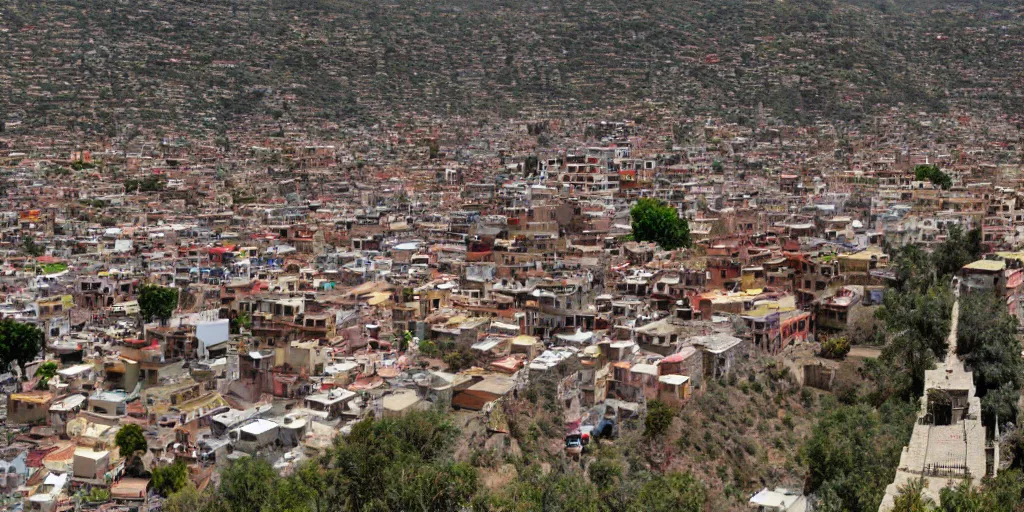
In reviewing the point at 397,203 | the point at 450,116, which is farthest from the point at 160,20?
the point at 397,203

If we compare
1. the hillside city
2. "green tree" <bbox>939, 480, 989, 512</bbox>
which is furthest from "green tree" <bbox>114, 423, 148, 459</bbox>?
"green tree" <bbox>939, 480, 989, 512</bbox>

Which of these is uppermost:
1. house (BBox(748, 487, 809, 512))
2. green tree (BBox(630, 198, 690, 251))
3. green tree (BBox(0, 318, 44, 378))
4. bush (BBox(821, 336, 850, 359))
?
green tree (BBox(630, 198, 690, 251))

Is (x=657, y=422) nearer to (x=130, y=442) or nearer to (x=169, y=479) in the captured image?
(x=169, y=479)

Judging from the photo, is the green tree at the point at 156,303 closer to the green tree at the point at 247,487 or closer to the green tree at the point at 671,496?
the green tree at the point at 247,487

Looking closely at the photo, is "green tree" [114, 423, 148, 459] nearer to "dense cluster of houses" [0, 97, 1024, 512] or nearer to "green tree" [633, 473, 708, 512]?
"dense cluster of houses" [0, 97, 1024, 512]

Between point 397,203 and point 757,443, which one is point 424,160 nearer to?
point 397,203

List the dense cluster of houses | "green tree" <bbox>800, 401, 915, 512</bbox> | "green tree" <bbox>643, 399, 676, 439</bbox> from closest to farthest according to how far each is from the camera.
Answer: "green tree" <bbox>800, 401, 915, 512</bbox>
"green tree" <bbox>643, 399, 676, 439</bbox>
the dense cluster of houses
